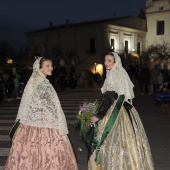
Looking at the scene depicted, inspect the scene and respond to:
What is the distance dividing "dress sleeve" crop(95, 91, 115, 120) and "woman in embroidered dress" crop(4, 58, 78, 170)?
498 mm

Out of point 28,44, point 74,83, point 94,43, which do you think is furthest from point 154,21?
point 74,83

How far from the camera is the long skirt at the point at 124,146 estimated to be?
527 cm

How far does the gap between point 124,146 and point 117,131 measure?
8.2 inches

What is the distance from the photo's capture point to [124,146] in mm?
5270

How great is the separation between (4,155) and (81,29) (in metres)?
42.4

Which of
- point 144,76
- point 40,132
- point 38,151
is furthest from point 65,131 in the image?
point 144,76

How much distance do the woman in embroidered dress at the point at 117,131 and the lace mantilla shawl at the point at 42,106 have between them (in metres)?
0.47

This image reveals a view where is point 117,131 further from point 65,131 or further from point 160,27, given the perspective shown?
point 160,27

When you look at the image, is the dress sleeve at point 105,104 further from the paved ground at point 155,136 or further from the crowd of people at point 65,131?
the paved ground at point 155,136

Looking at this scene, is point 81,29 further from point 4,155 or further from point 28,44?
point 4,155

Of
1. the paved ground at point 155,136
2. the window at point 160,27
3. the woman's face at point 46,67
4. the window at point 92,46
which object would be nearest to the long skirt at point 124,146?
the paved ground at point 155,136

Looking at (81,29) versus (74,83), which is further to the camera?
(81,29)

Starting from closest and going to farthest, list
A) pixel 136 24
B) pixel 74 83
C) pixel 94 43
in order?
pixel 74 83
pixel 94 43
pixel 136 24

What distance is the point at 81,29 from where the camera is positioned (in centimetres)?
4903
